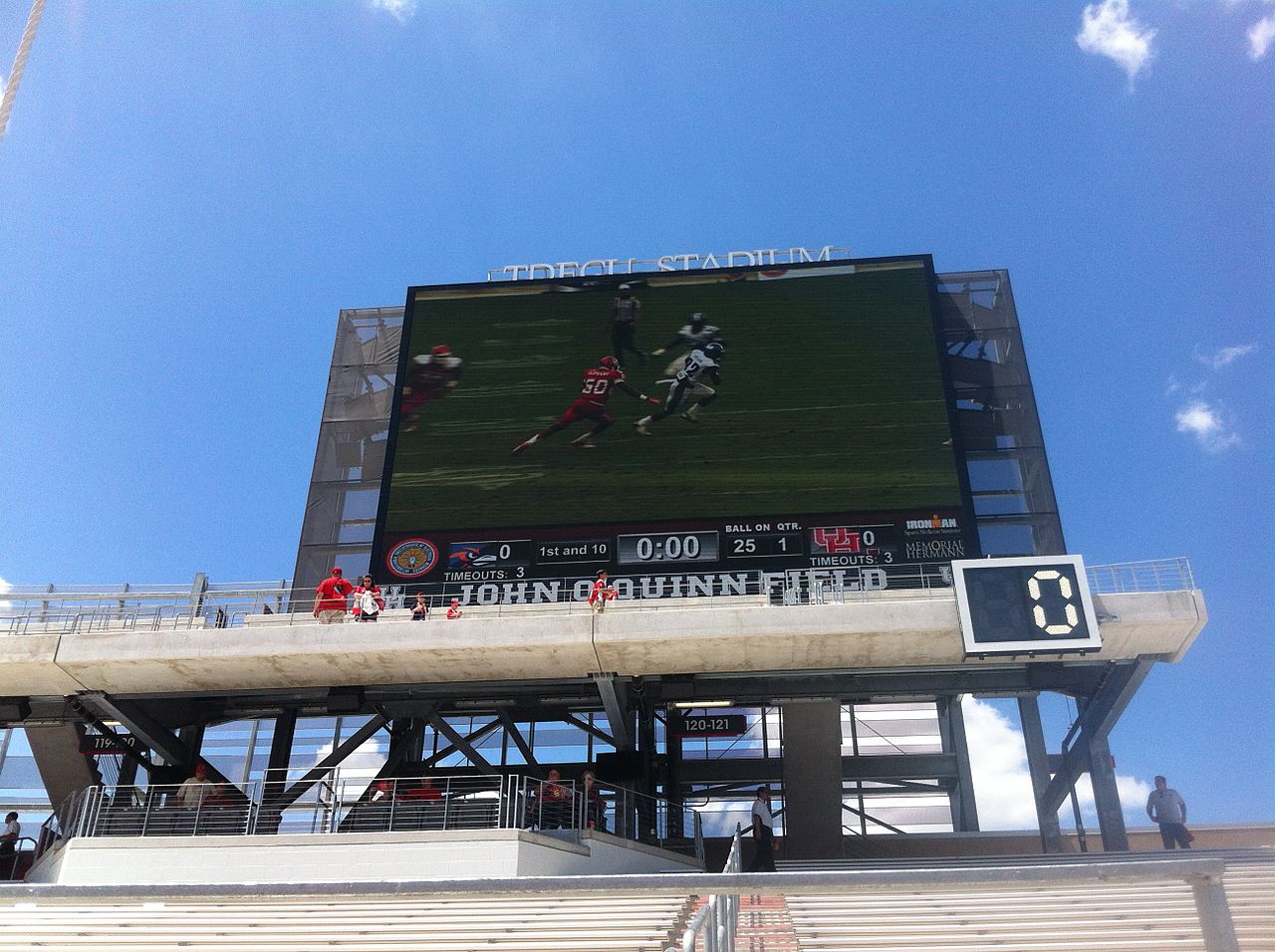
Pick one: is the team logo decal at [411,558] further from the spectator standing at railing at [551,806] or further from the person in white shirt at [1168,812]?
the person in white shirt at [1168,812]

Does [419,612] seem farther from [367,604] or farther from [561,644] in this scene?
[561,644]

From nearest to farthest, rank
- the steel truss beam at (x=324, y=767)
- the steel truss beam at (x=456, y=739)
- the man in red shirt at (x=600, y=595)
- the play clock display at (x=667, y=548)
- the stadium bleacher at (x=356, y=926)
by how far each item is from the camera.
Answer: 1. the stadium bleacher at (x=356, y=926)
2. the man in red shirt at (x=600, y=595)
3. the steel truss beam at (x=324, y=767)
4. the steel truss beam at (x=456, y=739)
5. the play clock display at (x=667, y=548)

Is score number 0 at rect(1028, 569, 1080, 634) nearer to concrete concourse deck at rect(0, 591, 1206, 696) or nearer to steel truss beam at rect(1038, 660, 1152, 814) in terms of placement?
Answer: concrete concourse deck at rect(0, 591, 1206, 696)

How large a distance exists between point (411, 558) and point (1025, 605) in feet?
33.9

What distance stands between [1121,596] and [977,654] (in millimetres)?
2388

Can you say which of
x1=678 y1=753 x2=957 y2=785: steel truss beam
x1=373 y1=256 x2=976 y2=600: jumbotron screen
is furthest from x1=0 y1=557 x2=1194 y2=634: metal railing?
x1=678 y1=753 x2=957 y2=785: steel truss beam

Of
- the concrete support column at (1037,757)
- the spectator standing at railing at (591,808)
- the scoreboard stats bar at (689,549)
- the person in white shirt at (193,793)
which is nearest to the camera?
the person in white shirt at (193,793)

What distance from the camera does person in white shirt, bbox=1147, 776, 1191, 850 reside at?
14.5 meters

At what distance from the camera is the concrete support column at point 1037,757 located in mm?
21281

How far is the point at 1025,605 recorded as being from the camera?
1614 cm

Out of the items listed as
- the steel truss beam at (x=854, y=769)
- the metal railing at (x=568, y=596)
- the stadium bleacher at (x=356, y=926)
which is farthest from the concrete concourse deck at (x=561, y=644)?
the stadium bleacher at (x=356, y=926)

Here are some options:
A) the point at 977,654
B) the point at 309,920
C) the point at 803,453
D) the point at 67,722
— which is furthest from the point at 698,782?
the point at 309,920

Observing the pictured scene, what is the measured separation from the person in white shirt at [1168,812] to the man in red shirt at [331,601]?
1195cm

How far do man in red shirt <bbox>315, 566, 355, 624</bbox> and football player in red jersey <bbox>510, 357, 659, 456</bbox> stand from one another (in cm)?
460
